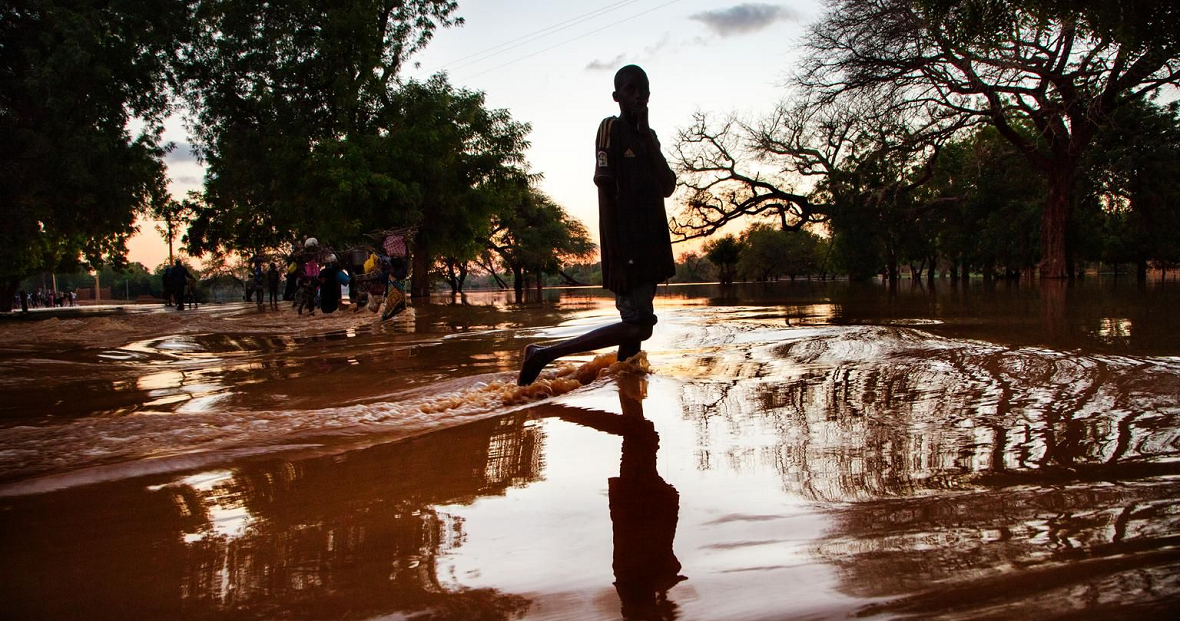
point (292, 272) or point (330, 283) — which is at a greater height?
point (292, 272)

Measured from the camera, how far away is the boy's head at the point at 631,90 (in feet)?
14.3

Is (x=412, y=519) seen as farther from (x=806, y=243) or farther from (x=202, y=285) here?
(x=806, y=243)

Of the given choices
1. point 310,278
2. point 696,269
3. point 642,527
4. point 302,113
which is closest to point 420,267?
point 302,113

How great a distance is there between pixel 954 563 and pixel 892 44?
22667 mm

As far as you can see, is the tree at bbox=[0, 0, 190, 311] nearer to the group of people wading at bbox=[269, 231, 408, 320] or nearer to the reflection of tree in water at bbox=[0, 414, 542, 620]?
the group of people wading at bbox=[269, 231, 408, 320]

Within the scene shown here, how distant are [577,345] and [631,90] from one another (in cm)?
169

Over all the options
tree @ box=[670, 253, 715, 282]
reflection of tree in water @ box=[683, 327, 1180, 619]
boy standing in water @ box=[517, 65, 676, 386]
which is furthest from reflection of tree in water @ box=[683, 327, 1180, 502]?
tree @ box=[670, 253, 715, 282]

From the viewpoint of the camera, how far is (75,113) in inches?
687

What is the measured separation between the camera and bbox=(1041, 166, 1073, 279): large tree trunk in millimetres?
21812

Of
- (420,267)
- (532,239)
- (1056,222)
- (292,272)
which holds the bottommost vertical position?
(292,272)

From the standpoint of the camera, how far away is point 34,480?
249 centimetres

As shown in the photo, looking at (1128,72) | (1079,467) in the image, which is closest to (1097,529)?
(1079,467)

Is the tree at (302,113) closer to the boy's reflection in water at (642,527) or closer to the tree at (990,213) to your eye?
the boy's reflection in water at (642,527)

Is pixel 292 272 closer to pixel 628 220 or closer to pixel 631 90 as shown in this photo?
pixel 631 90
